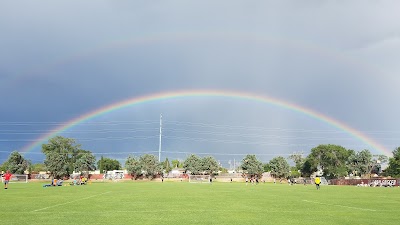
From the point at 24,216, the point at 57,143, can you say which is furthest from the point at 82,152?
the point at 24,216

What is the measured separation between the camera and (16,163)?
136375 mm

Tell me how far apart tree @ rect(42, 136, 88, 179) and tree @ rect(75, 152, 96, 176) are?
1704 millimetres

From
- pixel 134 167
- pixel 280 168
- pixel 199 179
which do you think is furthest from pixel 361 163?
pixel 134 167

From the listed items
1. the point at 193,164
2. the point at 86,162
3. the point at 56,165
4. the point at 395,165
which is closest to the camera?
the point at 395,165

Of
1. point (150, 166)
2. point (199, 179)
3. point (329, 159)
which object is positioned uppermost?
point (329, 159)

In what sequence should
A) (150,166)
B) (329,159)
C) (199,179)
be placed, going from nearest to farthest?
(199,179)
(150,166)
(329,159)

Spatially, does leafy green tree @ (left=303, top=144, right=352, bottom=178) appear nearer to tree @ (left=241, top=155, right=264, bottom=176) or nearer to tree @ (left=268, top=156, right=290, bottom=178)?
tree @ (left=268, top=156, right=290, bottom=178)

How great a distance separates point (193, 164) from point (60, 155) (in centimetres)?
4715

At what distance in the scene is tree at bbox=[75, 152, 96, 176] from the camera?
14462 cm

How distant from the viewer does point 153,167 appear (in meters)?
138

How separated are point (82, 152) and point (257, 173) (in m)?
66.1

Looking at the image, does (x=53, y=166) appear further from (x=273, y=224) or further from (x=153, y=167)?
(x=273, y=224)

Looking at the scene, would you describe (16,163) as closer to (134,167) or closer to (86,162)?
(86,162)

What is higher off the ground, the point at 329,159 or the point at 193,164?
the point at 329,159
